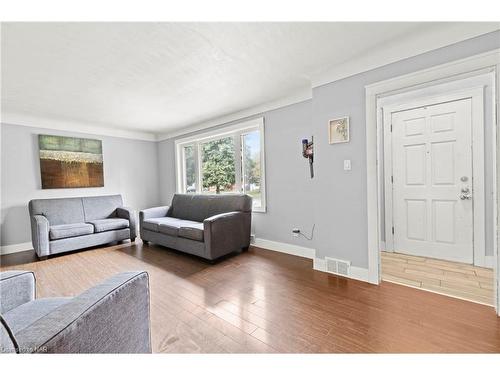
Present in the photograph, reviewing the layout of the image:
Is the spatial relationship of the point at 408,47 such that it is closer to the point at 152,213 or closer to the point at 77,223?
the point at 152,213

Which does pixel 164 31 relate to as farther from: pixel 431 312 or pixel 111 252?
pixel 111 252

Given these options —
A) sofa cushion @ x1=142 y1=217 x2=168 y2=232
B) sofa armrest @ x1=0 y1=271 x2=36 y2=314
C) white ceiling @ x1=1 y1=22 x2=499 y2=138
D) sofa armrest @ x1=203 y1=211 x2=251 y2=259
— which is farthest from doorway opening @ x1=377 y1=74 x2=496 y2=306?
sofa cushion @ x1=142 y1=217 x2=168 y2=232

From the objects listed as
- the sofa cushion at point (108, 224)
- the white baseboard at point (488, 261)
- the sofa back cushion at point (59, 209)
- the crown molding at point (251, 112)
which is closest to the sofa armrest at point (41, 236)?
the sofa back cushion at point (59, 209)

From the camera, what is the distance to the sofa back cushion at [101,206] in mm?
4340

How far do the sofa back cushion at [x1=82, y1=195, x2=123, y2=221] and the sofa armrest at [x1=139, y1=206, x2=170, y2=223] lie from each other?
0.83 m

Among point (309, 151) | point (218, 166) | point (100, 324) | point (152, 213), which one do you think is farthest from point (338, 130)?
point (152, 213)

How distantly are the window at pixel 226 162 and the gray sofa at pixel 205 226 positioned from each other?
1.45 ft

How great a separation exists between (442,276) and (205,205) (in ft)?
11.1

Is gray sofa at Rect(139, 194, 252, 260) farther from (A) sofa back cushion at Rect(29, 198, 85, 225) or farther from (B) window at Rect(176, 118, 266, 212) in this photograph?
(A) sofa back cushion at Rect(29, 198, 85, 225)

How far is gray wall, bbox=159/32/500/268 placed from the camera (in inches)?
88.8

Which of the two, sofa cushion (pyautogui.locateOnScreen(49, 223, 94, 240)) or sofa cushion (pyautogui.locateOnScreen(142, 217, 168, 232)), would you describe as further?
sofa cushion (pyautogui.locateOnScreen(142, 217, 168, 232))

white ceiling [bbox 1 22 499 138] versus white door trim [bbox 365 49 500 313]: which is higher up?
white ceiling [bbox 1 22 499 138]

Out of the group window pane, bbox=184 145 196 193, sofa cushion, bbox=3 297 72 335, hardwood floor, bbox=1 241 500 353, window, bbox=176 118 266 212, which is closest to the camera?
sofa cushion, bbox=3 297 72 335
